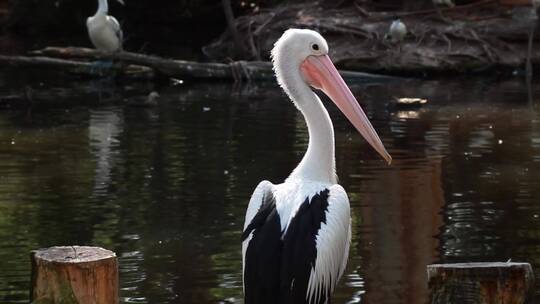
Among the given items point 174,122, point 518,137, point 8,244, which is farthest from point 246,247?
point 174,122

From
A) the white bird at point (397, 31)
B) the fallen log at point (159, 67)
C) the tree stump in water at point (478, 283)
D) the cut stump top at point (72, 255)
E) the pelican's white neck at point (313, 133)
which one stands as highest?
the white bird at point (397, 31)

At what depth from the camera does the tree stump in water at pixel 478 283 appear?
13.6ft

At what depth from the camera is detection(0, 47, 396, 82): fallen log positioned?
713 inches

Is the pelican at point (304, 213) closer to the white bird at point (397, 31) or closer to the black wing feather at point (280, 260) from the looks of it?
the black wing feather at point (280, 260)

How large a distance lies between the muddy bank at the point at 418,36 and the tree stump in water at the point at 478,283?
15864mm

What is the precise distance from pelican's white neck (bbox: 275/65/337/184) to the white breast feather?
0.25 meters

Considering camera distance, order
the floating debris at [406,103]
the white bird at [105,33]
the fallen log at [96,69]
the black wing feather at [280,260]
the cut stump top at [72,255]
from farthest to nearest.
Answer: the white bird at [105,33], the fallen log at [96,69], the floating debris at [406,103], the black wing feather at [280,260], the cut stump top at [72,255]

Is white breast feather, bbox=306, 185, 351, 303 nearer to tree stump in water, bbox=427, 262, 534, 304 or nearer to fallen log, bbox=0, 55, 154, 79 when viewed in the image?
tree stump in water, bbox=427, 262, 534, 304

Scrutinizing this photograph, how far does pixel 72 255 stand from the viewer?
4336mm

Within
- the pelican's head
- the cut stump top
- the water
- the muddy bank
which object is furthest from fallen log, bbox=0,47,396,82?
the cut stump top

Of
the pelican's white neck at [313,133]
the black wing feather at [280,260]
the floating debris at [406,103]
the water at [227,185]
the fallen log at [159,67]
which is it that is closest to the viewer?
the black wing feather at [280,260]

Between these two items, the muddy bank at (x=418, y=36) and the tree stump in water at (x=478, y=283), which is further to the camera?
the muddy bank at (x=418, y=36)

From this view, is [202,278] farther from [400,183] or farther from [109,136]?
[109,136]

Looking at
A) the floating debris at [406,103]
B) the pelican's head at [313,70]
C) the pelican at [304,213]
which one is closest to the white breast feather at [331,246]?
the pelican at [304,213]
